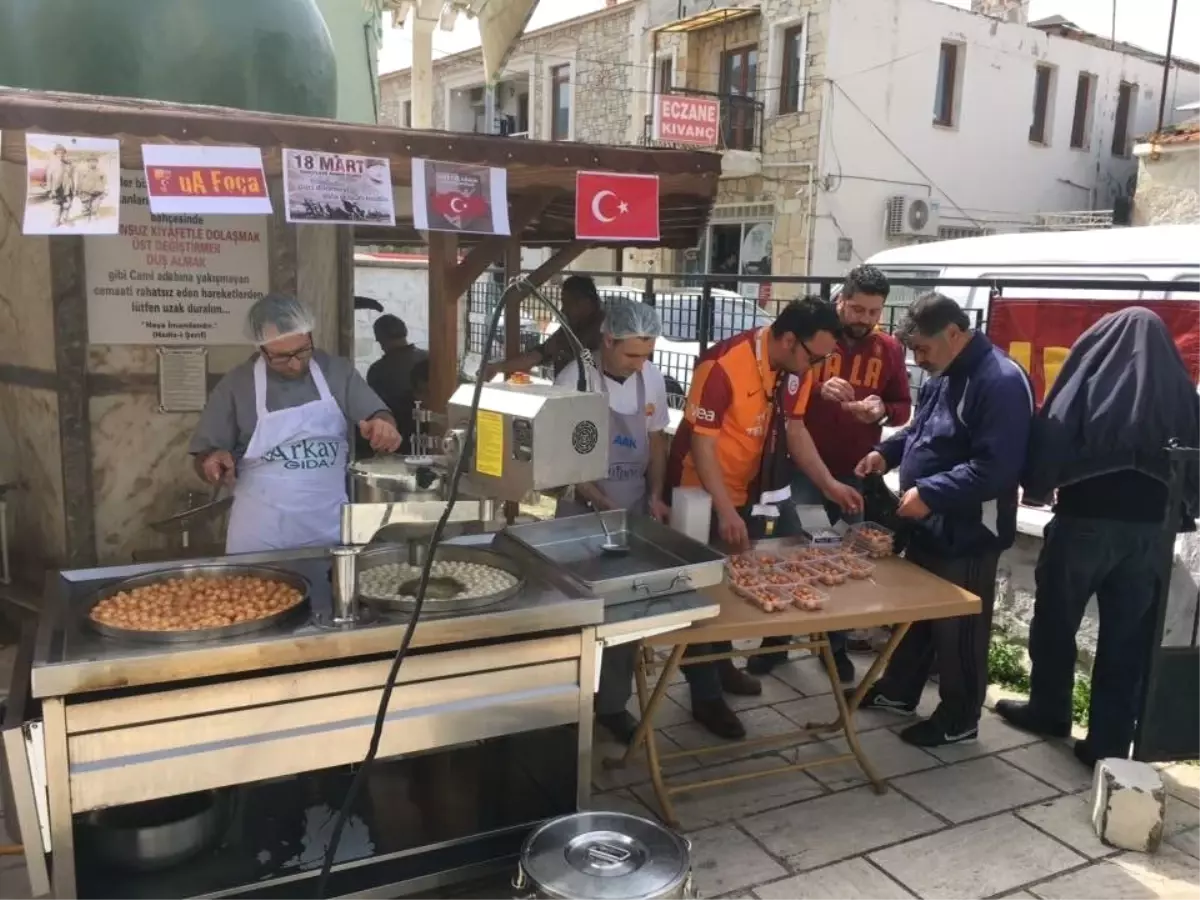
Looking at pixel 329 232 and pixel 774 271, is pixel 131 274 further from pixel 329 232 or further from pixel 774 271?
pixel 774 271

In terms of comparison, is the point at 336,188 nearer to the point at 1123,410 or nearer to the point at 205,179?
the point at 205,179

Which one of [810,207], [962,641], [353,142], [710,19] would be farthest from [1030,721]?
[710,19]

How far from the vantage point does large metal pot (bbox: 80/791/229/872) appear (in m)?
2.43

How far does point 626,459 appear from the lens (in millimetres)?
3895

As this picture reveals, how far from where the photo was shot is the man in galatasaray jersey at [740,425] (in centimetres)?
354

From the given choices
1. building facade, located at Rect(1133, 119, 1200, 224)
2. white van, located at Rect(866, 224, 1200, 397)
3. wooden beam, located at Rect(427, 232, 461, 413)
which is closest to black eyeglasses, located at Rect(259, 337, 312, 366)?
wooden beam, located at Rect(427, 232, 461, 413)

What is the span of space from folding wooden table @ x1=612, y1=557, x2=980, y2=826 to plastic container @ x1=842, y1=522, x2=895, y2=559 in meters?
0.06

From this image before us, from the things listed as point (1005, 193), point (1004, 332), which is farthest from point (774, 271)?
point (1004, 332)

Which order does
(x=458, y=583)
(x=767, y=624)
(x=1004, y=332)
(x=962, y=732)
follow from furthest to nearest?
(x=1004, y=332) → (x=962, y=732) → (x=767, y=624) → (x=458, y=583)

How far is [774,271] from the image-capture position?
1720 cm

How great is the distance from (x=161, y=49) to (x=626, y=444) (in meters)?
2.96

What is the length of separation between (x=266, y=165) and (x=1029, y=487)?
9.79ft

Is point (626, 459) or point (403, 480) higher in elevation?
point (403, 480)

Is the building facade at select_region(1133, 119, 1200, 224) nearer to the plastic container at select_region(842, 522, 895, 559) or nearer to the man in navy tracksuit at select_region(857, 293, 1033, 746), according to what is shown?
the man in navy tracksuit at select_region(857, 293, 1033, 746)
